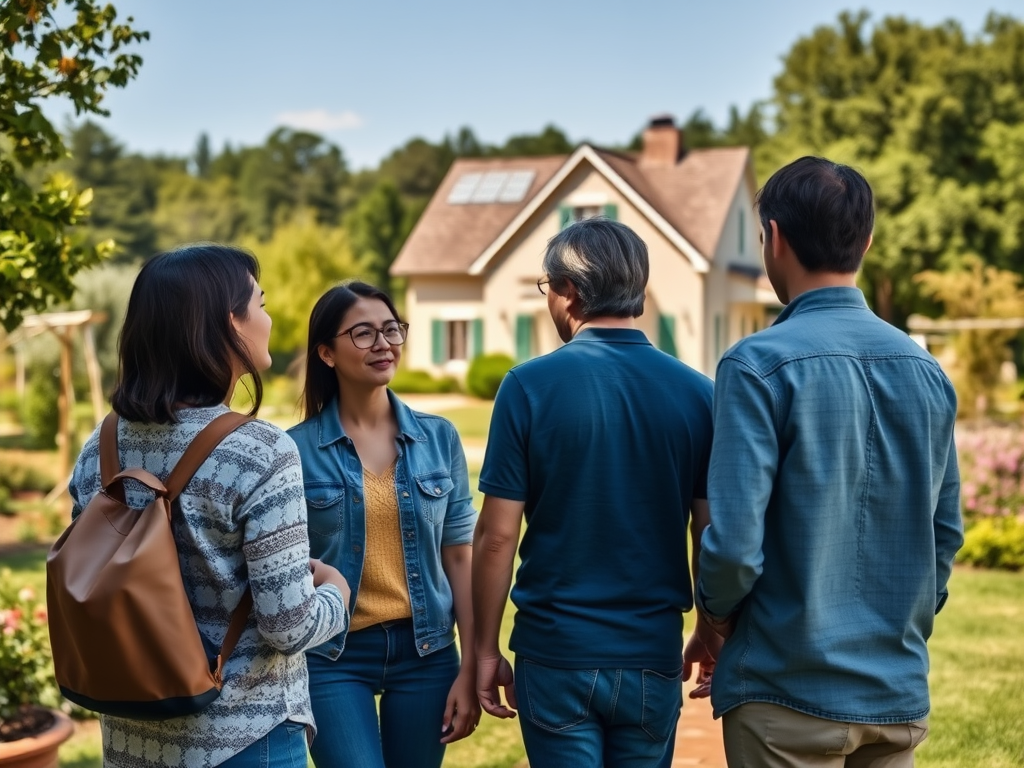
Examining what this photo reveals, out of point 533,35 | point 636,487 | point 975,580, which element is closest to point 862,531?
point 636,487

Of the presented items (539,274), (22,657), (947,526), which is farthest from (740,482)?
(539,274)

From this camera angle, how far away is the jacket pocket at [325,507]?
307cm

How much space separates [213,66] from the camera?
80625 millimetres

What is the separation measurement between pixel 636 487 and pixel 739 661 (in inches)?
19.1

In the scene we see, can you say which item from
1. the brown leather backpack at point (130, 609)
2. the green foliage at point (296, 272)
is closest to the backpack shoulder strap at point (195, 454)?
the brown leather backpack at point (130, 609)

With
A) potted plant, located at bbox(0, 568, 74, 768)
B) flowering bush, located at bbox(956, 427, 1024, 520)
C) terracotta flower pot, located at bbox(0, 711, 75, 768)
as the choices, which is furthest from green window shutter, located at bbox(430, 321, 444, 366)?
terracotta flower pot, located at bbox(0, 711, 75, 768)

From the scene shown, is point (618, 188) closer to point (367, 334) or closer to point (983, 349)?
point (983, 349)

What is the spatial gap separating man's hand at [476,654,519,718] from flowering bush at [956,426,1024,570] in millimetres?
8271

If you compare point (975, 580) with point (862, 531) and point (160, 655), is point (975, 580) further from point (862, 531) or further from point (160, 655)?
point (160, 655)

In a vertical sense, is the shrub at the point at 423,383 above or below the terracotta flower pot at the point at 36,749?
below

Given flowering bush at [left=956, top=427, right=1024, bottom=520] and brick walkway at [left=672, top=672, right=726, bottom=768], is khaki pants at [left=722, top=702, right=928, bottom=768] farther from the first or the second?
flowering bush at [left=956, top=427, right=1024, bottom=520]

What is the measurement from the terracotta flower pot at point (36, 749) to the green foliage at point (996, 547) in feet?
26.6

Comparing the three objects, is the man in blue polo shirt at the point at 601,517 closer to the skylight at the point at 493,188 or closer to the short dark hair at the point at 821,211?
the short dark hair at the point at 821,211

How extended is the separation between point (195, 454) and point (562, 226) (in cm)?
2600
